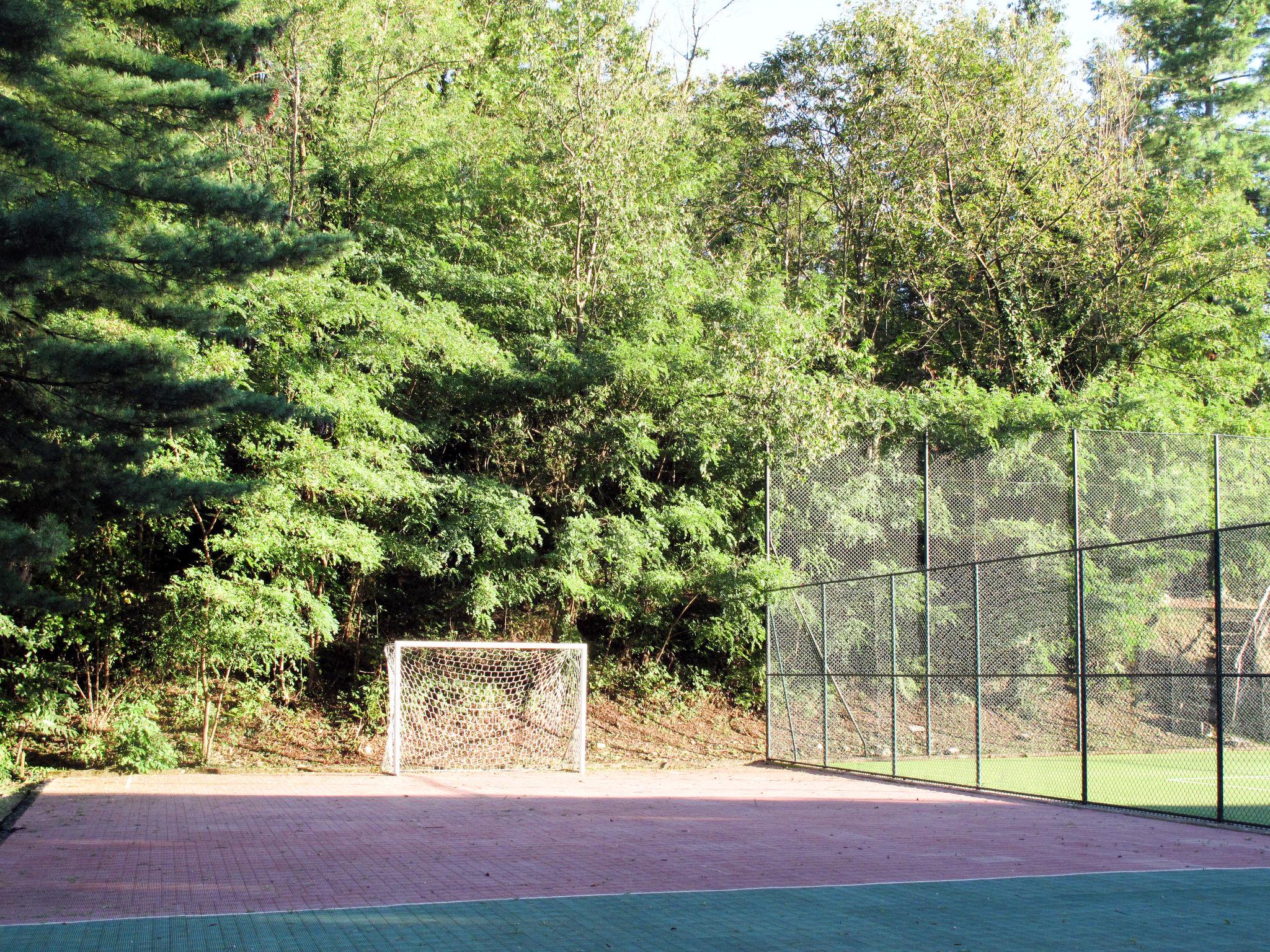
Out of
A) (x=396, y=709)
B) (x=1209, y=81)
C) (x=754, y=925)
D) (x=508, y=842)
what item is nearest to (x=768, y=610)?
(x=396, y=709)

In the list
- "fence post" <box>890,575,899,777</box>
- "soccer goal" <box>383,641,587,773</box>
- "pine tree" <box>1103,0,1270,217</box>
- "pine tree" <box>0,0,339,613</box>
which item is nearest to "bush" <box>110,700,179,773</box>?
"pine tree" <box>0,0,339,613</box>

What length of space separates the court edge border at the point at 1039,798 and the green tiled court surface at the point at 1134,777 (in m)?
0.06

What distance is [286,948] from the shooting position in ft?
15.8

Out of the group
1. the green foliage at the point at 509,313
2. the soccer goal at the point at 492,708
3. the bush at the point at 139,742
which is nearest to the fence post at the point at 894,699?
the green foliage at the point at 509,313

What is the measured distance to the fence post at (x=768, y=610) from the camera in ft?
51.4

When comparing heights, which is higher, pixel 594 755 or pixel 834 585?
pixel 834 585

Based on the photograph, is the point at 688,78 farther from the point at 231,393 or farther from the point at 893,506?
the point at 231,393

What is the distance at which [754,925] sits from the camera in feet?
17.8

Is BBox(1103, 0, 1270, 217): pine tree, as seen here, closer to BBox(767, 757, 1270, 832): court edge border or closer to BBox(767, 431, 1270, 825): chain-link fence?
BBox(767, 431, 1270, 825): chain-link fence

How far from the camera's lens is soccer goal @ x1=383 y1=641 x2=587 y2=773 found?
14.7 metres

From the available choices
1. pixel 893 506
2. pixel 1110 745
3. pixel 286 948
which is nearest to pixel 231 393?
pixel 286 948

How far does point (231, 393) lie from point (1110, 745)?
1235cm

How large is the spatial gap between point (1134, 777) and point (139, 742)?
39.4 ft

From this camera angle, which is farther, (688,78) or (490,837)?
(688,78)
